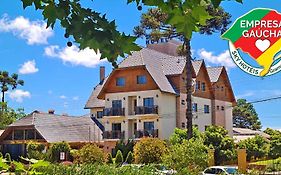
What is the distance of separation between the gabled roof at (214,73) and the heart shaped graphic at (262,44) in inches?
771

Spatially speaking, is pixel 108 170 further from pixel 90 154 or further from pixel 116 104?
pixel 116 104

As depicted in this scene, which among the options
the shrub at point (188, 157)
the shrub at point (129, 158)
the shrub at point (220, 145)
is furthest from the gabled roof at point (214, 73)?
the shrub at point (188, 157)

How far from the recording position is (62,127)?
51.0 m

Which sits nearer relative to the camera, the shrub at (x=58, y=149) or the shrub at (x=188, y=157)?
the shrub at (x=188, y=157)

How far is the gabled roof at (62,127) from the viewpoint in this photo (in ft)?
159

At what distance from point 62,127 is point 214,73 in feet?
52.2

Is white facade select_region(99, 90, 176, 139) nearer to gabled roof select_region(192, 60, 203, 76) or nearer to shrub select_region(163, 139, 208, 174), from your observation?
gabled roof select_region(192, 60, 203, 76)

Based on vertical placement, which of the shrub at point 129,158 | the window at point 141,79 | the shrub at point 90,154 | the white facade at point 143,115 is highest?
the window at point 141,79

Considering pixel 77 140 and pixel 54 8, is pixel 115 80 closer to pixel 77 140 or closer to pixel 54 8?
pixel 77 140

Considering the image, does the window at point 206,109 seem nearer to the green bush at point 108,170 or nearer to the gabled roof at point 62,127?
the gabled roof at point 62,127

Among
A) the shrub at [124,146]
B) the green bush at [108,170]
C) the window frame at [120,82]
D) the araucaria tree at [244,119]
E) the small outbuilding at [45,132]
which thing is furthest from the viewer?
the araucaria tree at [244,119]

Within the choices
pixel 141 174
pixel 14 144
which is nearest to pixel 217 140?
pixel 14 144

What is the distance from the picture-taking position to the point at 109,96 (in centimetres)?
4650

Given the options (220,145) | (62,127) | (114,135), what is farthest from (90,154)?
(62,127)
